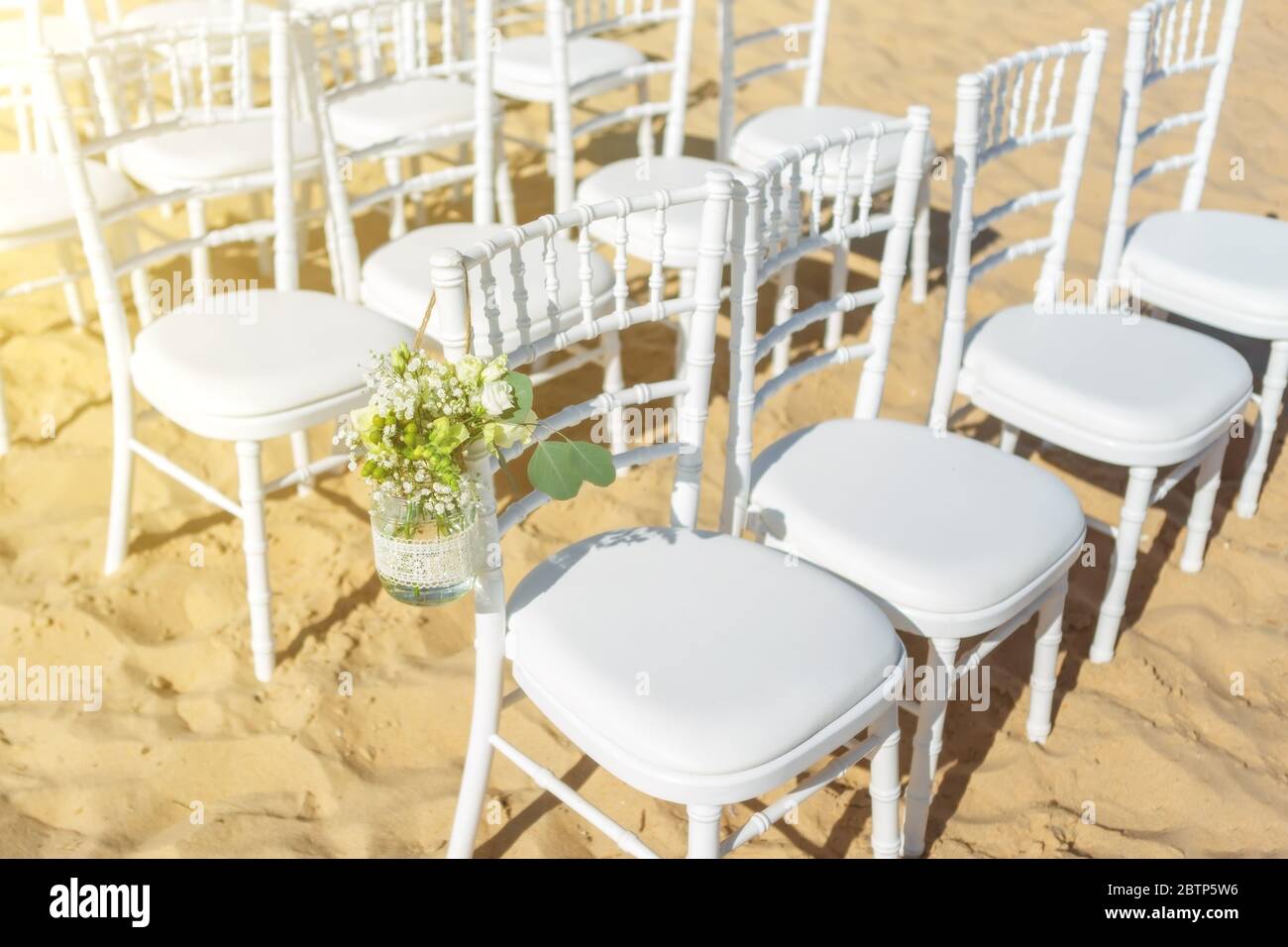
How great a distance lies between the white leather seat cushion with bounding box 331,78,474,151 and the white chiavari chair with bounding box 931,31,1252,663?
1.40 meters

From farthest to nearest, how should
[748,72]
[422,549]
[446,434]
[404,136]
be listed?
[748,72] < [404,136] < [422,549] < [446,434]

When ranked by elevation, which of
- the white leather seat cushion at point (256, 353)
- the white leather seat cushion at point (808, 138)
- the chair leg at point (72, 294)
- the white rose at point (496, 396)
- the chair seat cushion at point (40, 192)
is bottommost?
the chair leg at point (72, 294)

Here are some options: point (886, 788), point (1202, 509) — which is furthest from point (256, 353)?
point (1202, 509)

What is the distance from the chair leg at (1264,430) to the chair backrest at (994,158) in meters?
0.53

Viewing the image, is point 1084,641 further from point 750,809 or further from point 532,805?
point 532,805

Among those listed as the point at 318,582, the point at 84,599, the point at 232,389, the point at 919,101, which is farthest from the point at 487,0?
the point at 919,101

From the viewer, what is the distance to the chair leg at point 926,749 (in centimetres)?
189

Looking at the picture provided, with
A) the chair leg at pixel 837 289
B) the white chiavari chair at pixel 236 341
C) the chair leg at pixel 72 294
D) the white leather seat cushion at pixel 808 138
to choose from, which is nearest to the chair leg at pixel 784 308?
the chair leg at pixel 837 289

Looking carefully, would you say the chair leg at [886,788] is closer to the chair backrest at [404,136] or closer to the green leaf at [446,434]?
the green leaf at [446,434]

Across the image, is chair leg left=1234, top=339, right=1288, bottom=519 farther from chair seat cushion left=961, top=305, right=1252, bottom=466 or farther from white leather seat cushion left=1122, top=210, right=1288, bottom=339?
chair seat cushion left=961, top=305, right=1252, bottom=466

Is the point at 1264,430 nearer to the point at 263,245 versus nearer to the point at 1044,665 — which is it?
the point at 1044,665

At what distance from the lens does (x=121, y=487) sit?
2625 mm

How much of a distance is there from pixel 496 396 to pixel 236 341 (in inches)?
41.5

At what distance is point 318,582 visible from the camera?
2686 millimetres
